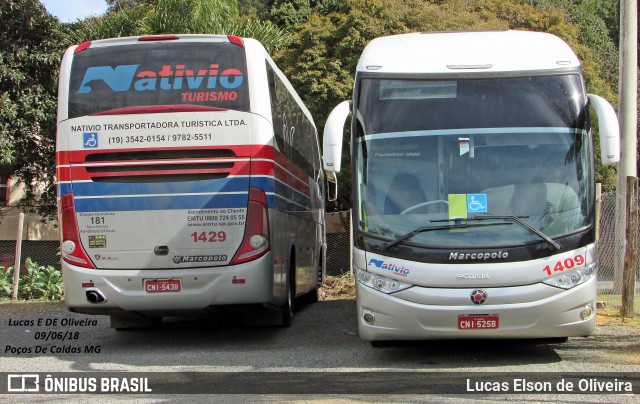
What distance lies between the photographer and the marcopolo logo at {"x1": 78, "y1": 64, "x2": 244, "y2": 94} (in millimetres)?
9539

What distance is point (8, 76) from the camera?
17266mm

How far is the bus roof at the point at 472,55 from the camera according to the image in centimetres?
857

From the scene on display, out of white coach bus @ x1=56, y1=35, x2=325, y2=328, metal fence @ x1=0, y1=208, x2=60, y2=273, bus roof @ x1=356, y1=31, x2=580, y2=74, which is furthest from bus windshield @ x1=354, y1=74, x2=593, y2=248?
metal fence @ x1=0, y1=208, x2=60, y2=273

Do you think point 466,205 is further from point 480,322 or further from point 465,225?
point 480,322

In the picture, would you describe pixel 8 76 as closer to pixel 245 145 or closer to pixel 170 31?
pixel 170 31

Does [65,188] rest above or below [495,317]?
above

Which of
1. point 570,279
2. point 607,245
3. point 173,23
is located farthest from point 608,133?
point 173,23

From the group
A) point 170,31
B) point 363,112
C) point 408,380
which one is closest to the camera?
point 408,380

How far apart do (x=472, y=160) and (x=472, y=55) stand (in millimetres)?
1235

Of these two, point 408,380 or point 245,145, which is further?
point 245,145

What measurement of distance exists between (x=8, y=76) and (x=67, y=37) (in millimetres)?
1788

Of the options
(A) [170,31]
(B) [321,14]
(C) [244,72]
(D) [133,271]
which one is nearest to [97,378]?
(D) [133,271]

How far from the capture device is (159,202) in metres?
9.40

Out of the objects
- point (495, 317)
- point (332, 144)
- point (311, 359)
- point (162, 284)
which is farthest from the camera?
point (162, 284)
